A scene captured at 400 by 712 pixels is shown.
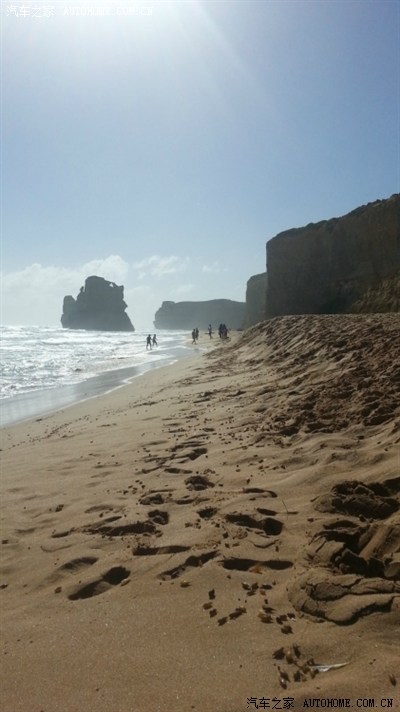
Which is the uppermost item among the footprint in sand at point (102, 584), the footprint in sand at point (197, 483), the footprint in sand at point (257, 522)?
the footprint in sand at point (257, 522)

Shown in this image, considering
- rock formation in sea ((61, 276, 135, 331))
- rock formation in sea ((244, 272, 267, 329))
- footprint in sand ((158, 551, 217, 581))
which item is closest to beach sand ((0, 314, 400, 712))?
footprint in sand ((158, 551, 217, 581))

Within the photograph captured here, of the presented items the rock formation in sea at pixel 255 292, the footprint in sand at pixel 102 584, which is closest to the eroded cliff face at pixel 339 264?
the footprint in sand at pixel 102 584

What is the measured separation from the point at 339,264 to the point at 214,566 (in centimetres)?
3873

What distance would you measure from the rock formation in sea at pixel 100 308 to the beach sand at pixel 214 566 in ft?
524

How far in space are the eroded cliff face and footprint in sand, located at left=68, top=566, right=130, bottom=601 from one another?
27300 millimetres

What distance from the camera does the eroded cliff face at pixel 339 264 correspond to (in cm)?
3322

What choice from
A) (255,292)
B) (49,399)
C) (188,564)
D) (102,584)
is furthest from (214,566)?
(255,292)

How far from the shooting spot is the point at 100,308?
16375 cm

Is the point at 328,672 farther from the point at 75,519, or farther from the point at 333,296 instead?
the point at 333,296

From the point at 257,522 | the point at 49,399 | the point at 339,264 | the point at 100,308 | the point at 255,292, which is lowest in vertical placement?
the point at 49,399

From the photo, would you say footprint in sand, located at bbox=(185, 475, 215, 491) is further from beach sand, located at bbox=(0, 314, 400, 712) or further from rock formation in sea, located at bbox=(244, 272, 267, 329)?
rock formation in sea, located at bbox=(244, 272, 267, 329)

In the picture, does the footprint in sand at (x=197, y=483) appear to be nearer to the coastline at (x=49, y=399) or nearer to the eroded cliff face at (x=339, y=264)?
the coastline at (x=49, y=399)

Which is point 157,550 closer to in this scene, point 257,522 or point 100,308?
point 257,522

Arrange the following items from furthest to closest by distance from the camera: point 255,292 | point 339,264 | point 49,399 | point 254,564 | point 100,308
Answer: point 100,308
point 255,292
point 339,264
point 49,399
point 254,564
